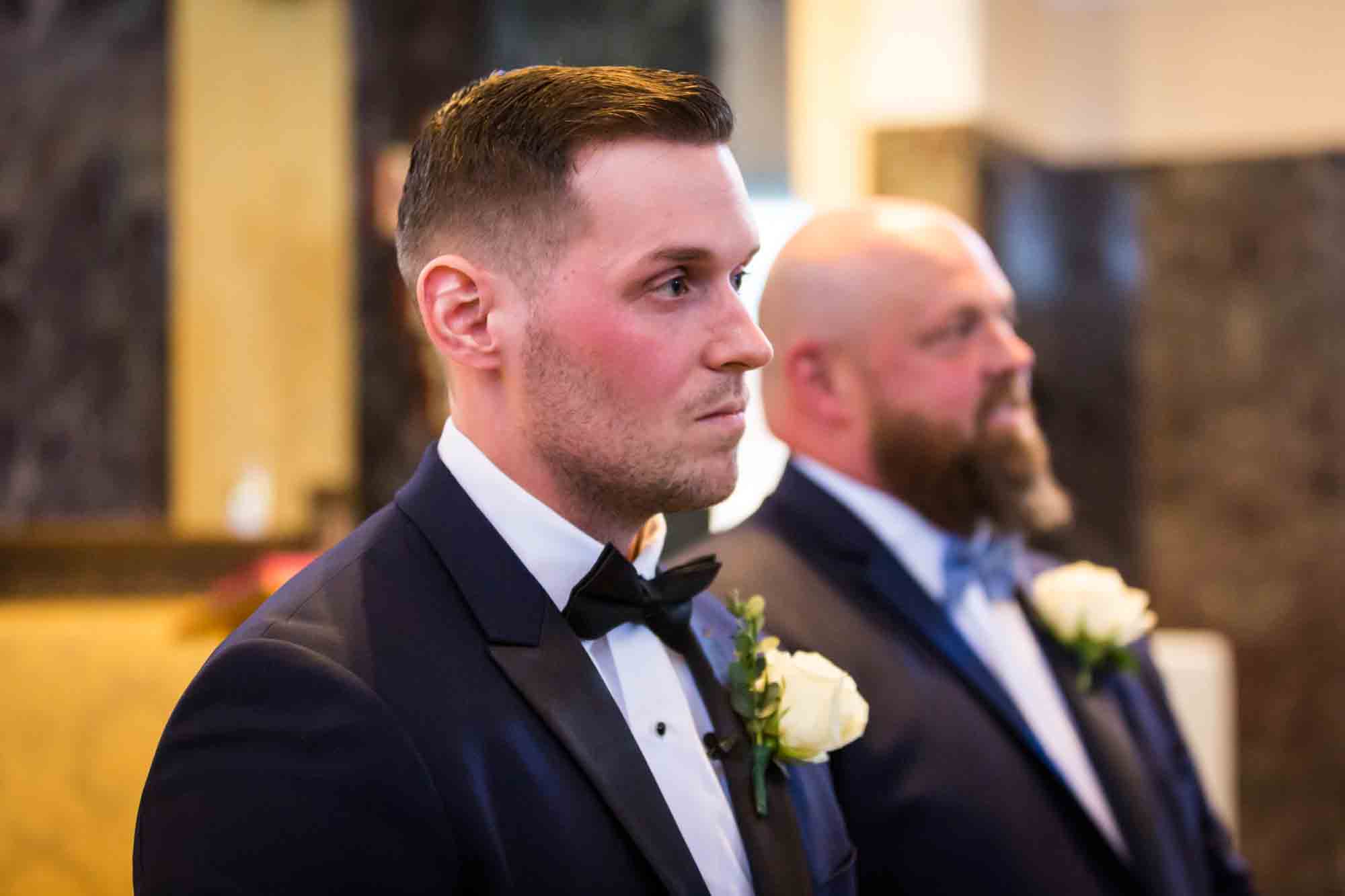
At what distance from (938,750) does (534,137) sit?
1.16 meters

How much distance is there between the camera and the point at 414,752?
1310 millimetres

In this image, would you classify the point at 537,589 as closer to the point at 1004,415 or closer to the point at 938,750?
the point at 938,750

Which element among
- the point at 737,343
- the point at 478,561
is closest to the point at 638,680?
the point at 478,561

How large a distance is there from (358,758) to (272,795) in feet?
0.25

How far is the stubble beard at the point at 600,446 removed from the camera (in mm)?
1452

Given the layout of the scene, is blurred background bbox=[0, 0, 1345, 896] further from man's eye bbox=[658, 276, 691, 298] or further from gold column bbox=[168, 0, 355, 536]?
man's eye bbox=[658, 276, 691, 298]

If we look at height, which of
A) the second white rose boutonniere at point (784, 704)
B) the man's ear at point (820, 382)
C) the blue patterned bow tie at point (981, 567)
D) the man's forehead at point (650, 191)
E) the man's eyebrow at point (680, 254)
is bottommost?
the blue patterned bow tie at point (981, 567)

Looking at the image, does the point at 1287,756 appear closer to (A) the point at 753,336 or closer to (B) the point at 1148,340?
(B) the point at 1148,340

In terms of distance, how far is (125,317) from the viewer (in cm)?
589

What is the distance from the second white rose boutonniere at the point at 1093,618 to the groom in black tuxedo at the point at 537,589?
3.33ft

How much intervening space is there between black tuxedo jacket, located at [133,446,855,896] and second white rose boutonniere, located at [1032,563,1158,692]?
111cm

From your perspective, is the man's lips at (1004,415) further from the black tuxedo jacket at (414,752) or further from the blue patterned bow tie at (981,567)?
the black tuxedo jacket at (414,752)

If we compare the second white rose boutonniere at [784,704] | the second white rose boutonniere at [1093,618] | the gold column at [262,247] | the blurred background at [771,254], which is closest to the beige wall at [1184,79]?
the blurred background at [771,254]

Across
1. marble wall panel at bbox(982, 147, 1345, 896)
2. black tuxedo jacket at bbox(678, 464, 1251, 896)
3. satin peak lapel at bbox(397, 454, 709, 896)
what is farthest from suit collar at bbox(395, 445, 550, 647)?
marble wall panel at bbox(982, 147, 1345, 896)
